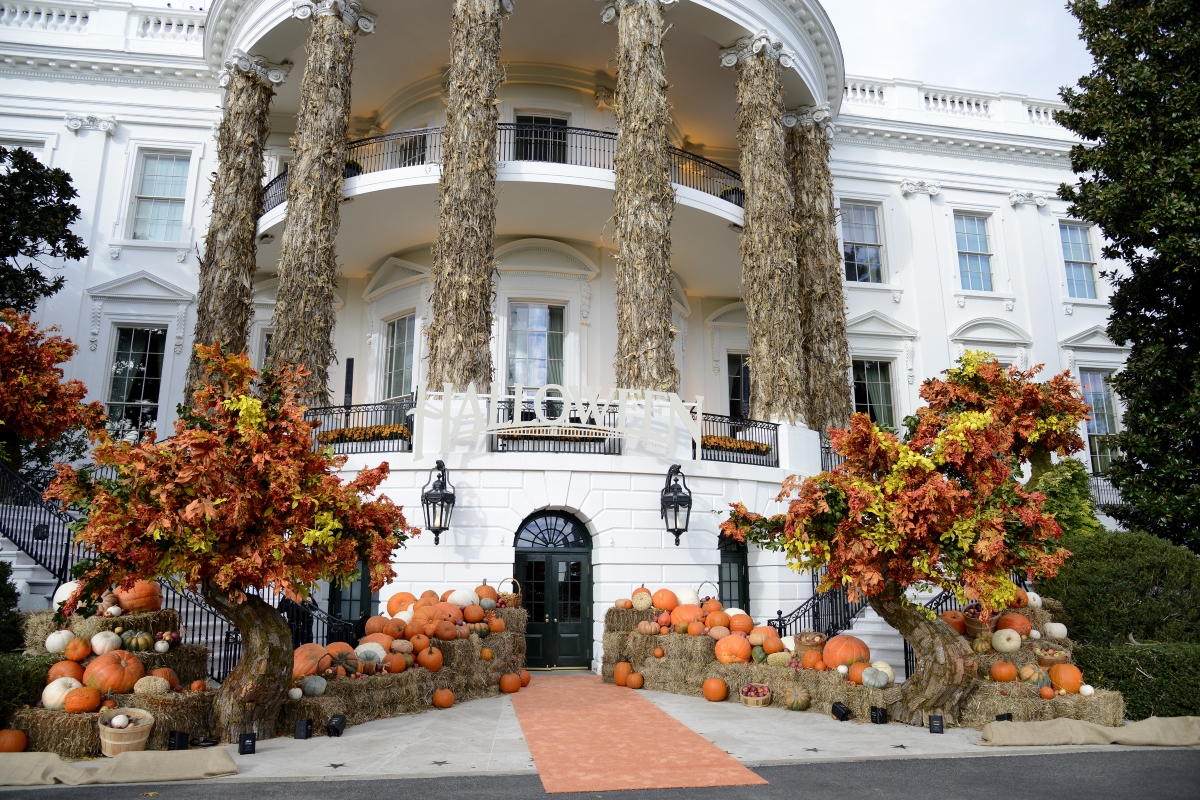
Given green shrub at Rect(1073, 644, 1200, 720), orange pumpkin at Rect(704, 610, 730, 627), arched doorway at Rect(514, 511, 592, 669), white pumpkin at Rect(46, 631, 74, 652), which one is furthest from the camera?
arched doorway at Rect(514, 511, 592, 669)

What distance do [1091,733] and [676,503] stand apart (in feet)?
20.7

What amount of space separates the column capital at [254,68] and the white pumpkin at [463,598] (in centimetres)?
1211

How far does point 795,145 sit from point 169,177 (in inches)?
583

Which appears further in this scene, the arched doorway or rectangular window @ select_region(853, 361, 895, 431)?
rectangular window @ select_region(853, 361, 895, 431)

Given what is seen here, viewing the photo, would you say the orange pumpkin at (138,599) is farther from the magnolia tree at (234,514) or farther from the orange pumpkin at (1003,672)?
the orange pumpkin at (1003,672)

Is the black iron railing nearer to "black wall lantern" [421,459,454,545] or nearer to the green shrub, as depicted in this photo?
"black wall lantern" [421,459,454,545]

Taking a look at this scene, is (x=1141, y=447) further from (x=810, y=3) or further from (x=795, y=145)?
(x=810, y=3)

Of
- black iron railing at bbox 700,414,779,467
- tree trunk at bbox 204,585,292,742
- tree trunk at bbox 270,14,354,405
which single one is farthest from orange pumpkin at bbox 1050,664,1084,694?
tree trunk at bbox 270,14,354,405

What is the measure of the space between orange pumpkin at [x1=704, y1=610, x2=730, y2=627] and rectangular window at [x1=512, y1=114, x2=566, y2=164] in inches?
406

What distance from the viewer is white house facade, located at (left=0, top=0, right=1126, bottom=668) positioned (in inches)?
532

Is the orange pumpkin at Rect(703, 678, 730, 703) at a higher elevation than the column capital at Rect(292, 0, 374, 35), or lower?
lower

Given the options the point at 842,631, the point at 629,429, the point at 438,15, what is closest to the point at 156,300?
the point at 438,15

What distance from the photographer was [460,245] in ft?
46.5

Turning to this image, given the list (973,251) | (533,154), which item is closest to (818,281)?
(533,154)
